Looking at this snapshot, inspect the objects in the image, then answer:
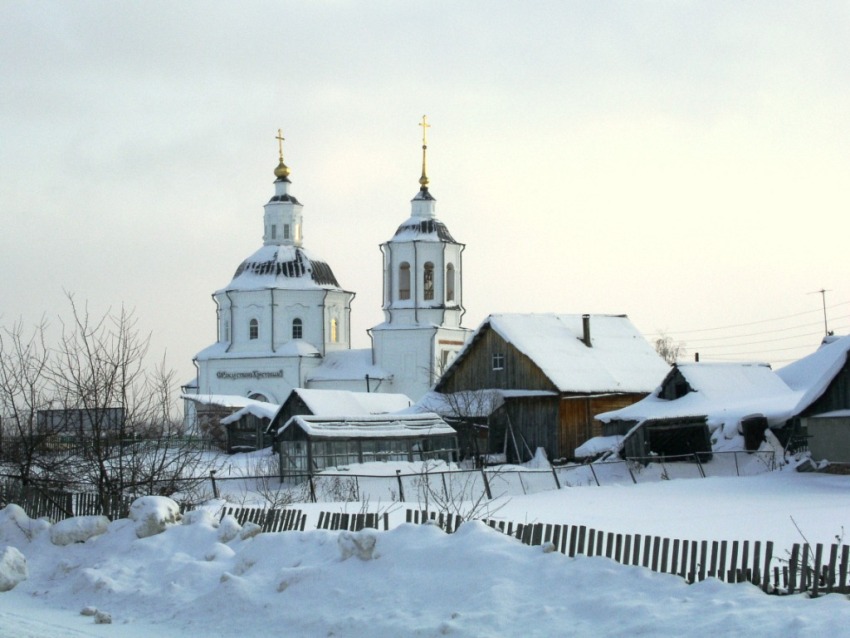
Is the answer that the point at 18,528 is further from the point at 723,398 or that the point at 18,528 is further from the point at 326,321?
the point at 326,321

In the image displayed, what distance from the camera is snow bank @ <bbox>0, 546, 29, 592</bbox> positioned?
13.7 meters

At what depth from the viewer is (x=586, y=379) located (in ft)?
137

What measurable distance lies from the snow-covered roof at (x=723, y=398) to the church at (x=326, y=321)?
28226 millimetres

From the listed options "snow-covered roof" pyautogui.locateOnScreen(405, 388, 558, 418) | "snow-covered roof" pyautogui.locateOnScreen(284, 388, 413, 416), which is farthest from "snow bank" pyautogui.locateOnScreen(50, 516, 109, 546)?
"snow-covered roof" pyautogui.locateOnScreen(284, 388, 413, 416)

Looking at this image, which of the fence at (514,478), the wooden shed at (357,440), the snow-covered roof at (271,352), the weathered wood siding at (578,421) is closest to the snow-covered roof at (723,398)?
the fence at (514,478)

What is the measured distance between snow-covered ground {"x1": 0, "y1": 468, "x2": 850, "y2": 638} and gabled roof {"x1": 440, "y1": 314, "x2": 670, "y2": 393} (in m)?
27.5

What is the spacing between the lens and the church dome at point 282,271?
231ft

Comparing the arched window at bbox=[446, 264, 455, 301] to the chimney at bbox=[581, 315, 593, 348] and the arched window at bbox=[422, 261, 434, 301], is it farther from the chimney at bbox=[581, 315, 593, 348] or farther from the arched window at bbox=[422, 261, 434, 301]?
the chimney at bbox=[581, 315, 593, 348]

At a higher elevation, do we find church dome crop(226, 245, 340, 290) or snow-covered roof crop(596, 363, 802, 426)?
church dome crop(226, 245, 340, 290)

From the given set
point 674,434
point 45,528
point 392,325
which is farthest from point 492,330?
point 45,528

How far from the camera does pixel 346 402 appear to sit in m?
45.2

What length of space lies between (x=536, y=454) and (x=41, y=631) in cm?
3093

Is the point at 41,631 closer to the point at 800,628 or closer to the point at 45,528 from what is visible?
the point at 45,528

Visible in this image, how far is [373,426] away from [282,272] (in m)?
33.8
